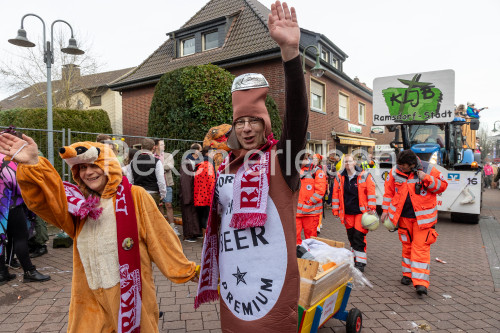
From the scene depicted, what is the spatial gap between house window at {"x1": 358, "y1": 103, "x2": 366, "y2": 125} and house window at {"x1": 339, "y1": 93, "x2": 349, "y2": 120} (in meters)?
2.60

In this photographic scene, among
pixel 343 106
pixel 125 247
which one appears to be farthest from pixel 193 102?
pixel 343 106

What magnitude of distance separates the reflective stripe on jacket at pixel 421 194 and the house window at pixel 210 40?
13149 mm

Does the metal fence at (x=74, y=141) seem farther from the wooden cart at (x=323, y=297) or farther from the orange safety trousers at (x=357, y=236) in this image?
the wooden cart at (x=323, y=297)

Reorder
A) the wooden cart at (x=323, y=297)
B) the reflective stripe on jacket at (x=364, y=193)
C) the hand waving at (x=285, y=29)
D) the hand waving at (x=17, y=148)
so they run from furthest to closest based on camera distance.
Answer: the reflective stripe on jacket at (x=364, y=193) → the wooden cart at (x=323, y=297) → the hand waving at (x=17, y=148) → the hand waving at (x=285, y=29)

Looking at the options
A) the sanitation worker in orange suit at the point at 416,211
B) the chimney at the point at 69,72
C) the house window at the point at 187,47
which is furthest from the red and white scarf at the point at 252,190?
the chimney at the point at 69,72

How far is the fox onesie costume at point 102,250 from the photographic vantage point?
6.08 feet

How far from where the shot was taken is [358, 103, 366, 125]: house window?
21562 millimetres

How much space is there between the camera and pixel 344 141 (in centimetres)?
1800

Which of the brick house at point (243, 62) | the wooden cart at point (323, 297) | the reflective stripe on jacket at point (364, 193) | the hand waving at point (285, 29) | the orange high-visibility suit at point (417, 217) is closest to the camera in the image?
the hand waving at point (285, 29)

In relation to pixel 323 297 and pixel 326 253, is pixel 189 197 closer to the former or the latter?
pixel 326 253

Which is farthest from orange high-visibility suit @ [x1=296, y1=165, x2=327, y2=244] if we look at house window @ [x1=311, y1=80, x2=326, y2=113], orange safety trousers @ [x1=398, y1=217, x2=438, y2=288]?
house window @ [x1=311, y1=80, x2=326, y2=113]

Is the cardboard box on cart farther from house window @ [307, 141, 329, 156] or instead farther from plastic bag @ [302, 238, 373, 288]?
house window @ [307, 141, 329, 156]

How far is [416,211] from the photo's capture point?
14.1 ft

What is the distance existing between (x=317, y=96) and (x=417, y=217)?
12642 mm
